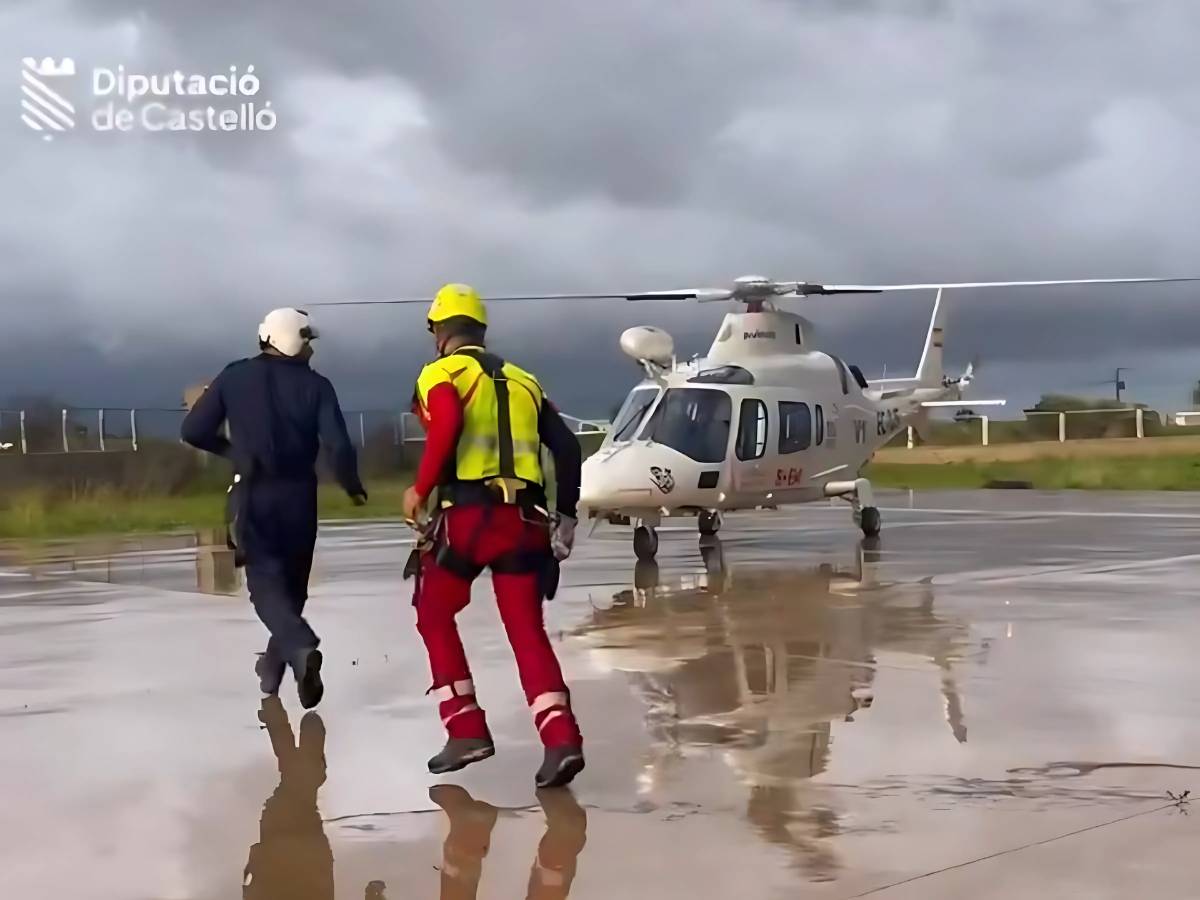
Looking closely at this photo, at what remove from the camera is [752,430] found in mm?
16375

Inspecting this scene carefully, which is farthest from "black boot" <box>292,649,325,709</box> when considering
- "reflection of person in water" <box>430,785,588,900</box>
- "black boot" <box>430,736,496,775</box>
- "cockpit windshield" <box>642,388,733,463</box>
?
"cockpit windshield" <box>642,388,733,463</box>

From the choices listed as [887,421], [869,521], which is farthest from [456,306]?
[887,421]

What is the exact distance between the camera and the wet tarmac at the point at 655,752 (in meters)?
4.48

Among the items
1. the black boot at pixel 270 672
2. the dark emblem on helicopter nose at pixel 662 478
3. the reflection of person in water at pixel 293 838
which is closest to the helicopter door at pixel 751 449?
the dark emblem on helicopter nose at pixel 662 478

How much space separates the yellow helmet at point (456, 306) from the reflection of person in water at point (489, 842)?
186 centimetres

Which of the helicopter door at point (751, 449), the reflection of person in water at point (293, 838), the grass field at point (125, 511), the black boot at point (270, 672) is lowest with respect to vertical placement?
the reflection of person in water at point (293, 838)

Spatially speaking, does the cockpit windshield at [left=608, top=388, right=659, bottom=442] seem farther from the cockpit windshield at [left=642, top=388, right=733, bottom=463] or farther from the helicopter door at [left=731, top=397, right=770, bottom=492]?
the helicopter door at [left=731, top=397, right=770, bottom=492]

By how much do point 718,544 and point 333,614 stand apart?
732 centimetres

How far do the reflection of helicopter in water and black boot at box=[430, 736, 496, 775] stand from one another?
633mm

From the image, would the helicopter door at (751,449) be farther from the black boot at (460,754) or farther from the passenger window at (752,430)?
the black boot at (460,754)

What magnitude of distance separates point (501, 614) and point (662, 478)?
9.62 meters

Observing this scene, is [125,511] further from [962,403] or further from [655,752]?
[655,752]

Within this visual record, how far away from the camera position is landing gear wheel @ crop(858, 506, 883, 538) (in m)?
17.7

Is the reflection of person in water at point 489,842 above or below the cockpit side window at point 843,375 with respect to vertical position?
below
